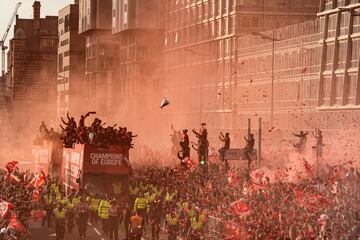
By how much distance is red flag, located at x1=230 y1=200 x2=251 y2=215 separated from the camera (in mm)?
36688

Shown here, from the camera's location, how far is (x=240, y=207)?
37094 millimetres

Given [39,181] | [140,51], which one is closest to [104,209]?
[39,181]

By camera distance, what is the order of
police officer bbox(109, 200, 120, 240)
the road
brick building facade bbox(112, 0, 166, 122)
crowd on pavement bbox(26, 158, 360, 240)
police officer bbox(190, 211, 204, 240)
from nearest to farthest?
1. crowd on pavement bbox(26, 158, 360, 240)
2. police officer bbox(190, 211, 204, 240)
3. police officer bbox(109, 200, 120, 240)
4. the road
5. brick building facade bbox(112, 0, 166, 122)

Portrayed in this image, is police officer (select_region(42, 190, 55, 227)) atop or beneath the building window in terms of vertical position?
beneath

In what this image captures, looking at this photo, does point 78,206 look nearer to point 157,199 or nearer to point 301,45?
point 157,199

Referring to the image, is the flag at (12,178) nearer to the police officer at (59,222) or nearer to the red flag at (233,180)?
the police officer at (59,222)

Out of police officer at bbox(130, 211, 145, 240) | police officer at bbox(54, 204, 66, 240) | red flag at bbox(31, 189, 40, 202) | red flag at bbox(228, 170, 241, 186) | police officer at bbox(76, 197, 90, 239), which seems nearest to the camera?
police officer at bbox(130, 211, 145, 240)

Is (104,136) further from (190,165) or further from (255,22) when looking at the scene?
(255,22)

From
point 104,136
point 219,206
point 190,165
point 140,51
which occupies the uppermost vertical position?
point 140,51

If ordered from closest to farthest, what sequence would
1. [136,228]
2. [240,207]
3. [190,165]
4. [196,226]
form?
[240,207] → [136,228] → [196,226] → [190,165]

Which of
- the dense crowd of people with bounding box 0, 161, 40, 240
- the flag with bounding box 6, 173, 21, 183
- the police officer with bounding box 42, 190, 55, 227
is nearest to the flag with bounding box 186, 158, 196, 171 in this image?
the police officer with bounding box 42, 190, 55, 227

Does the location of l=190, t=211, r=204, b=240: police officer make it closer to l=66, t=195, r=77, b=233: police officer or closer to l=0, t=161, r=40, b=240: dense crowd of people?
l=0, t=161, r=40, b=240: dense crowd of people

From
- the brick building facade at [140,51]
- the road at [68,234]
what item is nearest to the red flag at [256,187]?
the road at [68,234]

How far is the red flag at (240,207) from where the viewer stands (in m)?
36.7
